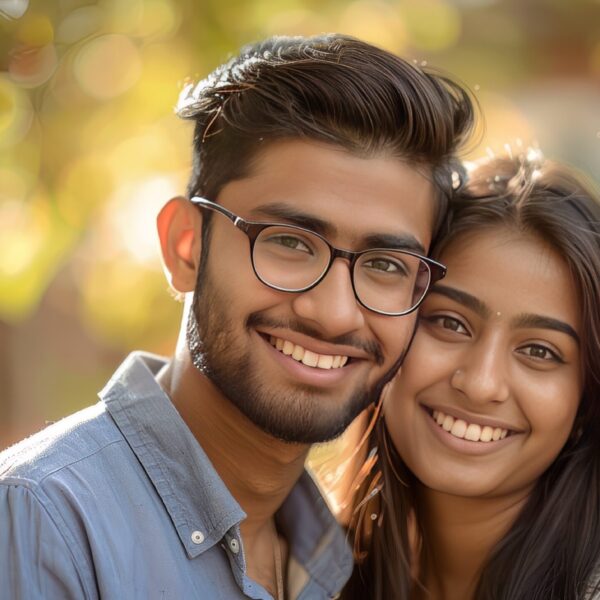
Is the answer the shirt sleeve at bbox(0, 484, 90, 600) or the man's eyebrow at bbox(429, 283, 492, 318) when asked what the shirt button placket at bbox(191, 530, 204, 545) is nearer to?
the shirt sleeve at bbox(0, 484, 90, 600)

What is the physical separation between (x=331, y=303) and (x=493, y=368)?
0.56m

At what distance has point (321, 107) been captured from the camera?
2779 mm

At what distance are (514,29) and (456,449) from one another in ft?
7.25

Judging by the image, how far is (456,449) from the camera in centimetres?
302

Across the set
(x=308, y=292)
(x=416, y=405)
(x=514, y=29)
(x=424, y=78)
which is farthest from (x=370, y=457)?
(x=514, y=29)

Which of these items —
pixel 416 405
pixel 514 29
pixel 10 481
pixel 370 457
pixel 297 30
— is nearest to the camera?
pixel 10 481

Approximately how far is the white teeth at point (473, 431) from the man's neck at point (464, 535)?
27cm

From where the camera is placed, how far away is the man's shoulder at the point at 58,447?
2336mm

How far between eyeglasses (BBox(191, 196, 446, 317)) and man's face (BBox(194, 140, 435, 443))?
23mm

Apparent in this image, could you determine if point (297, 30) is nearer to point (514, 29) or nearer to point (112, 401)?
point (514, 29)

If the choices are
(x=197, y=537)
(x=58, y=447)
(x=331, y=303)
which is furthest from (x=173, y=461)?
(x=331, y=303)

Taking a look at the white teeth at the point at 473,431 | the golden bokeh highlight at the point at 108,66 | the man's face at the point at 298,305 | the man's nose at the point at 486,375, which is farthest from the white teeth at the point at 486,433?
the golden bokeh highlight at the point at 108,66

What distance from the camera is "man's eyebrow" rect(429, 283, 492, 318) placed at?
2943 millimetres

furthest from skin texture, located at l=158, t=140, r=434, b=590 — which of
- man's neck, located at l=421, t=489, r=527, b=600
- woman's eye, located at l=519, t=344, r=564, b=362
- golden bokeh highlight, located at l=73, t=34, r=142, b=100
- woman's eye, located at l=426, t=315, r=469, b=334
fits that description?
golden bokeh highlight, located at l=73, t=34, r=142, b=100
